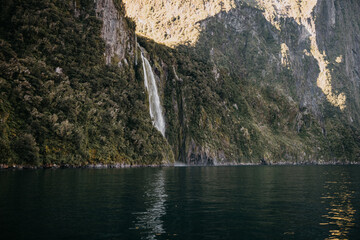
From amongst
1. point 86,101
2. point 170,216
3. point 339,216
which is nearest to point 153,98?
point 86,101

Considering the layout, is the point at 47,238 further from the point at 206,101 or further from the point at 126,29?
the point at 206,101

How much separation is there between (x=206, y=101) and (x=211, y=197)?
467 ft

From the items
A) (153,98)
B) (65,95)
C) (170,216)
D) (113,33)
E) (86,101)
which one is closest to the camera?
(170,216)

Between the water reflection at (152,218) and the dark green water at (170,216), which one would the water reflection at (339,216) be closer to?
the dark green water at (170,216)

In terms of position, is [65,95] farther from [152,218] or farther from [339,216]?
[339,216]

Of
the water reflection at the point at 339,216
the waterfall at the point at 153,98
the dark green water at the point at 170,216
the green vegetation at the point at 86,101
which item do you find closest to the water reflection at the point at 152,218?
the dark green water at the point at 170,216

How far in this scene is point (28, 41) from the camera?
298 feet

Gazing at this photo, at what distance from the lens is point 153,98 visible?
136375mm

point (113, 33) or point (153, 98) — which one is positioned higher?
point (113, 33)

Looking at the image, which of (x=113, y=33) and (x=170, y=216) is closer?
(x=170, y=216)

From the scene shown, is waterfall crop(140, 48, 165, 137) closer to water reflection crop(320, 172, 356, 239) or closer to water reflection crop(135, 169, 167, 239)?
water reflection crop(320, 172, 356, 239)

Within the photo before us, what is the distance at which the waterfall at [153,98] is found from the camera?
438 ft

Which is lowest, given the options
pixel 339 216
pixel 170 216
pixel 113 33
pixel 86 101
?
pixel 339 216

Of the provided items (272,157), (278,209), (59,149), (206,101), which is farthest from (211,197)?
(272,157)
